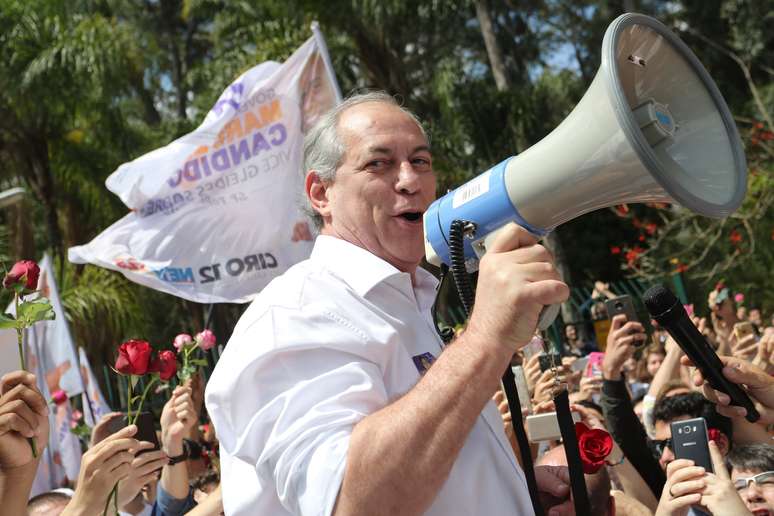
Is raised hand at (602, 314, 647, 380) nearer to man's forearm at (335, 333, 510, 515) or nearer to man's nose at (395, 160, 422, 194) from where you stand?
man's nose at (395, 160, 422, 194)

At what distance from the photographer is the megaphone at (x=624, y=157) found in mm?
1547

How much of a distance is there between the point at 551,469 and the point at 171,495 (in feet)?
7.01

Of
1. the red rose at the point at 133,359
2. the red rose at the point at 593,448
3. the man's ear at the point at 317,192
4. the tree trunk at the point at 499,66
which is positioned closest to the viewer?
the man's ear at the point at 317,192

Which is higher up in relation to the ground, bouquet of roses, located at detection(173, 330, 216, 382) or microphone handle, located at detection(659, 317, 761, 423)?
bouquet of roses, located at detection(173, 330, 216, 382)

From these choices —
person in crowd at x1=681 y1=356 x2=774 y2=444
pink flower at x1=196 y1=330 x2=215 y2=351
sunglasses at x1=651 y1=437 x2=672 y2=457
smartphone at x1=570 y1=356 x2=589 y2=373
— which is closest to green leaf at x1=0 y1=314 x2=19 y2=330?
pink flower at x1=196 y1=330 x2=215 y2=351

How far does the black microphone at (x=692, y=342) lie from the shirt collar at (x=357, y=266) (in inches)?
30.9

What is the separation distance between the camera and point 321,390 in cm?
151

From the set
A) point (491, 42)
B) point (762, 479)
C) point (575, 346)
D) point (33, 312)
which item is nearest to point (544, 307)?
point (33, 312)

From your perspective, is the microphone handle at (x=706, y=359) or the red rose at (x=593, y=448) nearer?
the red rose at (x=593, y=448)

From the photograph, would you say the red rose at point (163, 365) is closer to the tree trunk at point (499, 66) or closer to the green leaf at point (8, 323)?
the green leaf at point (8, 323)

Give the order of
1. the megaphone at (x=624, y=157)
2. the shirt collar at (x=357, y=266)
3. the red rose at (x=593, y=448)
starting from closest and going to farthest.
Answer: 1. the megaphone at (x=624, y=157)
2. the shirt collar at (x=357, y=266)
3. the red rose at (x=593, y=448)

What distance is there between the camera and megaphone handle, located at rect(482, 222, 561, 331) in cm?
166

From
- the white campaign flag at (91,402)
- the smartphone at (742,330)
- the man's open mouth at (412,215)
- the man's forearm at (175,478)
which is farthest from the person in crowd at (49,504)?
the smartphone at (742,330)

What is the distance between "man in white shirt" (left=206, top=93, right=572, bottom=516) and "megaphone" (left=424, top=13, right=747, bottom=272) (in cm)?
15
